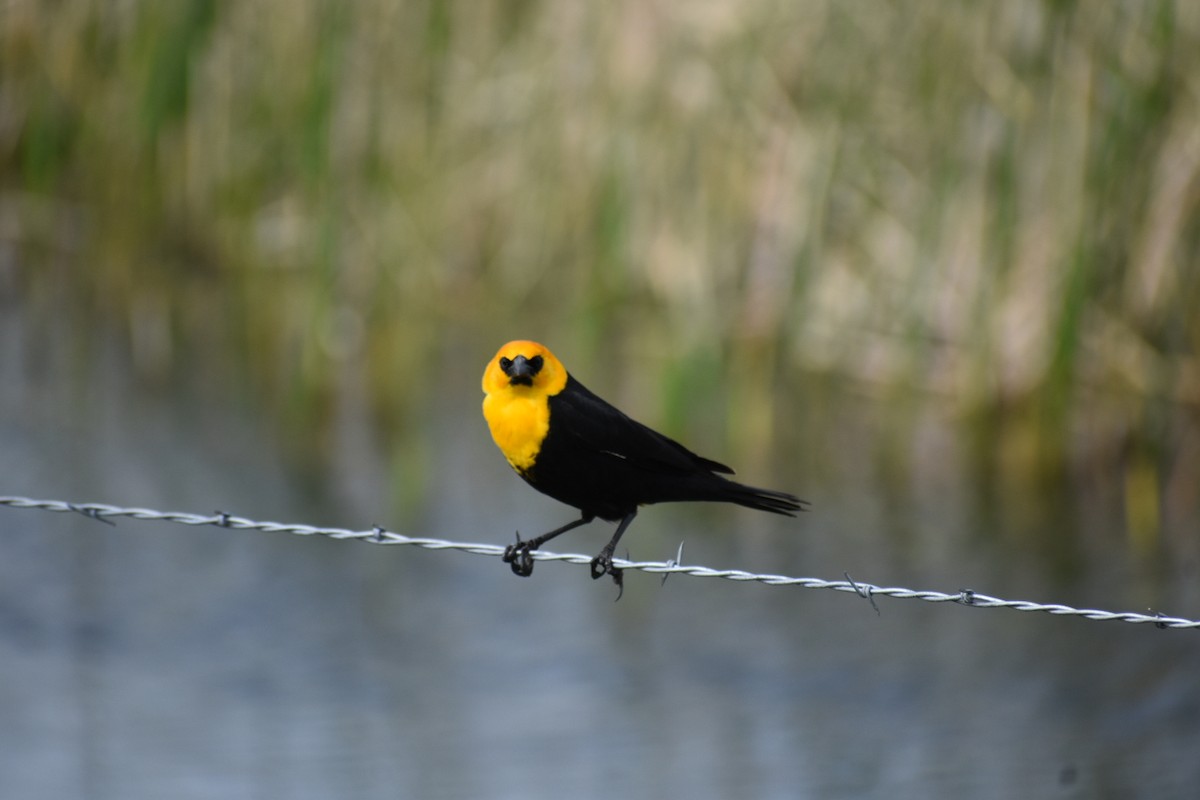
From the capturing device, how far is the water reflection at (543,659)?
24.1ft

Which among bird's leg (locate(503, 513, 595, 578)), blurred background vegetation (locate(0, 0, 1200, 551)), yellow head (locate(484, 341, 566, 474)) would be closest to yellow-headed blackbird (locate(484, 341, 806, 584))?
yellow head (locate(484, 341, 566, 474))

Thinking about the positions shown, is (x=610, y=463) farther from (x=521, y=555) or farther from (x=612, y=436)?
(x=521, y=555)

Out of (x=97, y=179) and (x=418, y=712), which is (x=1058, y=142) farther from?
(x=97, y=179)

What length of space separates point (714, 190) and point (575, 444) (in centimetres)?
766

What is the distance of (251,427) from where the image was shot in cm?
1314

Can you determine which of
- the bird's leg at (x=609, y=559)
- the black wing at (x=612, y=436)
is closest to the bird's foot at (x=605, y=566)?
the bird's leg at (x=609, y=559)

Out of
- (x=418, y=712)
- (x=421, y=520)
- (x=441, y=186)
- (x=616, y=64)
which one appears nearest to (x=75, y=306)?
(x=441, y=186)

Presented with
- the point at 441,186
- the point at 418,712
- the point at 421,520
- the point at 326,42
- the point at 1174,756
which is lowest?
the point at 1174,756

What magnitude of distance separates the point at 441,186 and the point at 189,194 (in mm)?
2519

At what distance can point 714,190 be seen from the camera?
11.4 metres

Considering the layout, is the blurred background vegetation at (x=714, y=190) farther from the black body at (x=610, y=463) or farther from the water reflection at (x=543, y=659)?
the black body at (x=610, y=463)

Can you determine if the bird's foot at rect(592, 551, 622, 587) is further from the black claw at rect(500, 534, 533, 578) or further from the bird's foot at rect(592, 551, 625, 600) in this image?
the black claw at rect(500, 534, 533, 578)

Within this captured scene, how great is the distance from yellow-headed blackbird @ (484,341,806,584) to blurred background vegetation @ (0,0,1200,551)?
155 inches

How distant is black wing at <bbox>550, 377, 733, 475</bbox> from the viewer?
3939 millimetres
